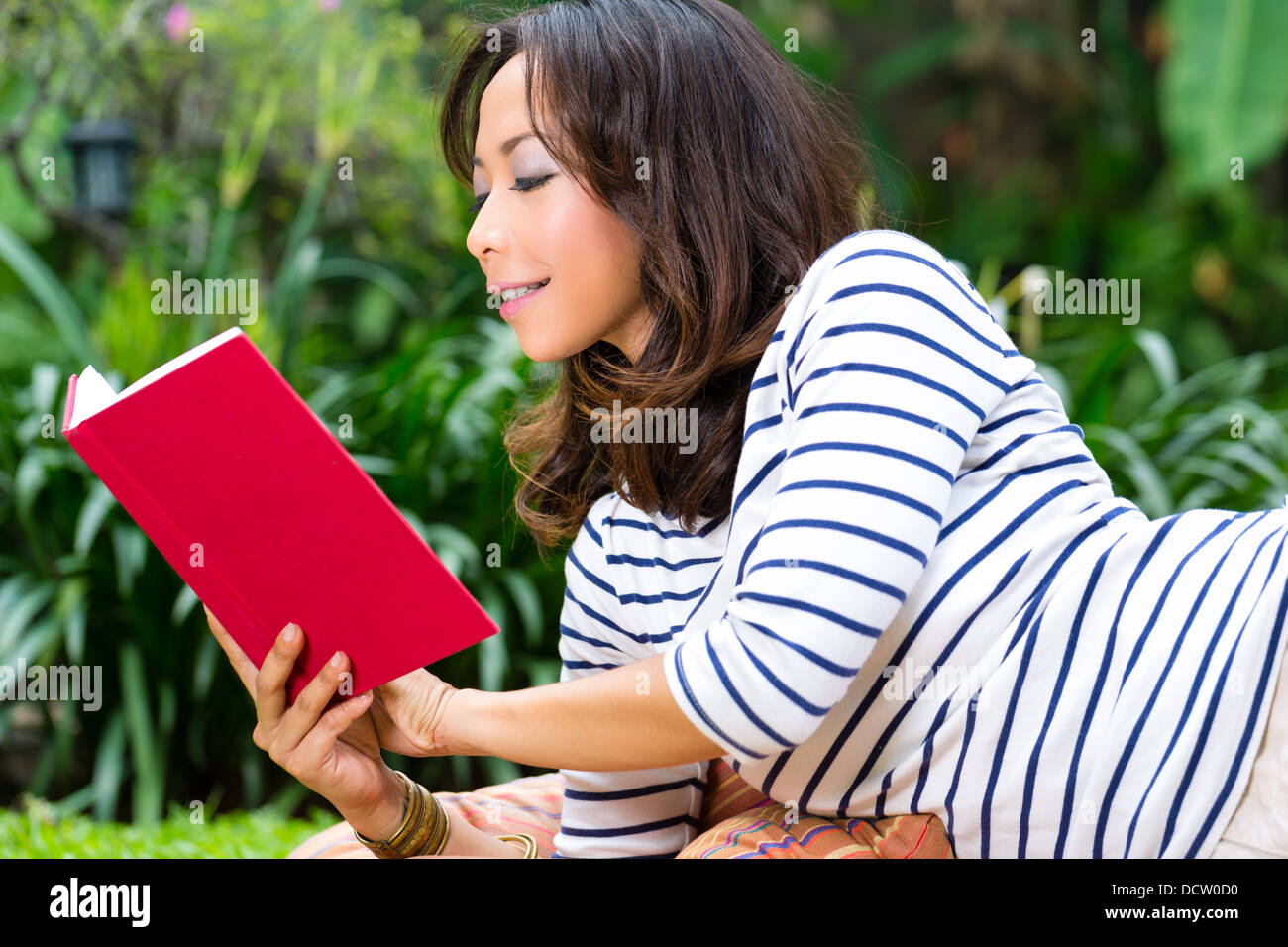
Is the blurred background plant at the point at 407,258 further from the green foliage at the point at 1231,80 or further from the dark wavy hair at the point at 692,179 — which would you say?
the dark wavy hair at the point at 692,179

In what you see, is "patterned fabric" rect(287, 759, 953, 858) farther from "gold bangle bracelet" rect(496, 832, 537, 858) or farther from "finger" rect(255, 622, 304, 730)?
"finger" rect(255, 622, 304, 730)

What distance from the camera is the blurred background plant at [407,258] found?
2375 mm

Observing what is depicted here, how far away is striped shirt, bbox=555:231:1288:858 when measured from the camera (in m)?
0.95

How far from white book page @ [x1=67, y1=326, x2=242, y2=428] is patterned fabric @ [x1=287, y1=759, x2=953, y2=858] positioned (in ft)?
1.90

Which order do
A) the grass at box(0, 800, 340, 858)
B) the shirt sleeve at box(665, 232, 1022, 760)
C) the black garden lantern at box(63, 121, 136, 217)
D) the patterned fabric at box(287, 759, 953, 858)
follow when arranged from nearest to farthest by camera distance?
1. the shirt sleeve at box(665, 232, 1022, 760)
2. the patterned fabric at box(287, 759, 953, 858)
3. the grass at box(0, 800, 340, 858)
4. the black garden lantern at box(63, 121, 136, 217)

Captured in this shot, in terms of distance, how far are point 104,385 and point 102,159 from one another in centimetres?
257

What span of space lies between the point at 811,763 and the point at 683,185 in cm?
58

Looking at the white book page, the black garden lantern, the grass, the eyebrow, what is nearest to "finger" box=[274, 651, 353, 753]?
the white book page

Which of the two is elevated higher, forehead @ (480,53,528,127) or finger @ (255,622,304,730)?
forehead @ (480,53,528,127)

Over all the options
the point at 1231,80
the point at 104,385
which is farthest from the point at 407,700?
the point at 1231,80

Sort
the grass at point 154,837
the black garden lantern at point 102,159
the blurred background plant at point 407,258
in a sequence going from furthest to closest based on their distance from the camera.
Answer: the black garden lantern at point 102,159, the blurred background plant at point 407,258, the grass at point 154,837

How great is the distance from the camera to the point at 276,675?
44.9 inches

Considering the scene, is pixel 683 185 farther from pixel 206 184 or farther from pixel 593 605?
pixel 206 184

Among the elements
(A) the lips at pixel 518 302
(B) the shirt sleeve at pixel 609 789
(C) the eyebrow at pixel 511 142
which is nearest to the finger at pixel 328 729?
(B) the shirt sleeve at pixel 609 789
